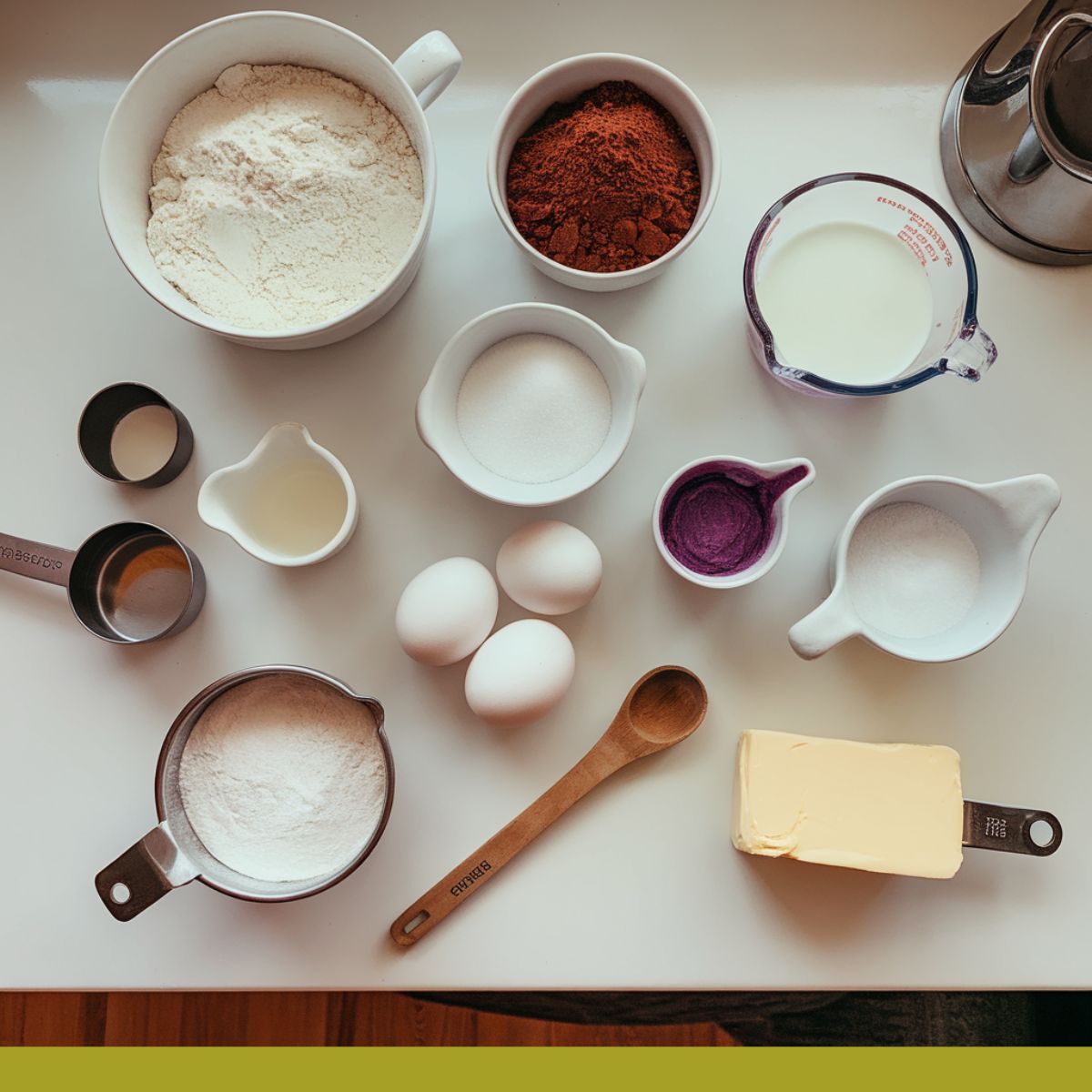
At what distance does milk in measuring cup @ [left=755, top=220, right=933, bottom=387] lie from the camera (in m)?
0.96

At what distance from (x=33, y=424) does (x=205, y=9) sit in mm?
556

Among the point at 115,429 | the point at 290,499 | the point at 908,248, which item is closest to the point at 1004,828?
the point at 908,248

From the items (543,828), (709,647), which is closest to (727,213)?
(709,647)

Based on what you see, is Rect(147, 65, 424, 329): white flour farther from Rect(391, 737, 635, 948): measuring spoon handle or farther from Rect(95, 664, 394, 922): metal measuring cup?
Rect(391, 737, 635, 948): measuring spoon handle

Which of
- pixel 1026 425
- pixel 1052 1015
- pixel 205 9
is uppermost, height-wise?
pixel 205 9

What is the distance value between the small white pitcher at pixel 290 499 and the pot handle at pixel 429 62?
0.38 meters

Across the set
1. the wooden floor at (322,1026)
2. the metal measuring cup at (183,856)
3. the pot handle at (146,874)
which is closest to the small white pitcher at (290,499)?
the metal measuring cup at (183,856)

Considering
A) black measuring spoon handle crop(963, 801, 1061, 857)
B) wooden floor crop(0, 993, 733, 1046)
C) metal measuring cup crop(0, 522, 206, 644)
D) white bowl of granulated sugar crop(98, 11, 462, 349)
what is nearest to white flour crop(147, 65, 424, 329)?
white bowl of granulated sugar crop(98, 11, 462, 349)

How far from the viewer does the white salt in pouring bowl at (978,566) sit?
85 centimetres

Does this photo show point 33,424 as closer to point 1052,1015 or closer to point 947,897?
point 947,897

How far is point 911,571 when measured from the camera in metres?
0.95

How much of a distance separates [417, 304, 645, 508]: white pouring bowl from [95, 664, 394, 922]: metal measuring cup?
271 mm

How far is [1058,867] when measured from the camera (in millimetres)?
970

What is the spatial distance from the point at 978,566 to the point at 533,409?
545 millimetres
